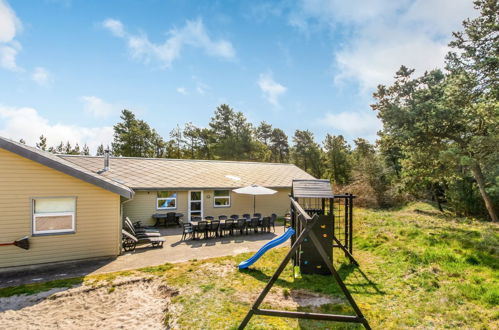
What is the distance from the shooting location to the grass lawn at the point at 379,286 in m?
4.56

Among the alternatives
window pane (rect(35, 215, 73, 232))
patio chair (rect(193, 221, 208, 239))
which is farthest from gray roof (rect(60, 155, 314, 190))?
window pane (rect(35, 215, 73, 232))

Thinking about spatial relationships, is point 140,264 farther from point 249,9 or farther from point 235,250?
point 249,9

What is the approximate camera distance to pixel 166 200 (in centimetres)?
1498

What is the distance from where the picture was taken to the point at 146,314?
A: 16.4ft

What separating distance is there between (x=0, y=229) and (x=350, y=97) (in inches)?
708

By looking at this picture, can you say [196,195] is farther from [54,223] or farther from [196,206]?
[54,223]

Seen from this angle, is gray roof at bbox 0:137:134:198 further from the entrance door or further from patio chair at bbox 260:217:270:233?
the entrance door

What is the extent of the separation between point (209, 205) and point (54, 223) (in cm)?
830

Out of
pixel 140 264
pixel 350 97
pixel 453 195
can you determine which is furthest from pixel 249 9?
pixel 453 195

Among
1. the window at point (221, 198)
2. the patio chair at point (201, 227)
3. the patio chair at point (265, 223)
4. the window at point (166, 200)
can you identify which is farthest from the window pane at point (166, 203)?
the patio chair at point (265, 223)

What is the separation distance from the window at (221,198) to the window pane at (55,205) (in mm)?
8863

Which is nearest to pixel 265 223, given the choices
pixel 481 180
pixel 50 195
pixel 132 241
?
pixel 132 241

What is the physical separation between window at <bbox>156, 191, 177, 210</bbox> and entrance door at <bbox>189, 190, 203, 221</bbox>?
1005 mm

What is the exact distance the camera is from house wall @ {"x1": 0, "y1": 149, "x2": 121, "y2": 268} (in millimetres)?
7488
